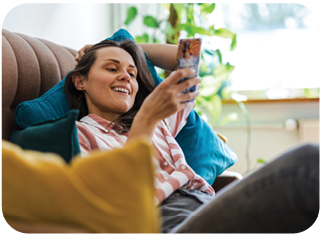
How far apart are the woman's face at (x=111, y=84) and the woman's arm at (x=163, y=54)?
0.20 meters

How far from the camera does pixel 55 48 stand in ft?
4.15

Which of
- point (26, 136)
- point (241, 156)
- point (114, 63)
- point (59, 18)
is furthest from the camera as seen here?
point (241, 156)

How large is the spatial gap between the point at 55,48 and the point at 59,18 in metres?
0.55

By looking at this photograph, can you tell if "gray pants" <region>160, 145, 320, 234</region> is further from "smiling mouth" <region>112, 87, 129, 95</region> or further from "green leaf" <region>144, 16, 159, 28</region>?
"green leaf" <region>144, 16, 159, 28</region>

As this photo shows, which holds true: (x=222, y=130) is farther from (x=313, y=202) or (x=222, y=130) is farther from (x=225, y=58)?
(x=313, y=202)

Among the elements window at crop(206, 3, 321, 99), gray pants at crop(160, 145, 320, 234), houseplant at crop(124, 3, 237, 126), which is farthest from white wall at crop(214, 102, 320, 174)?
gray pants at crop(160, 145, 320, 234)

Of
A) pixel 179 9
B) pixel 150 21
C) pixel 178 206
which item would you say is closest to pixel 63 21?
pixel 150 21

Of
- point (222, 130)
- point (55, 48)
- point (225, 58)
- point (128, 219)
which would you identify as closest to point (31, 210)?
point (128, 219)

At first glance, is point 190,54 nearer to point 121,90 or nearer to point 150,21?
point 121,90

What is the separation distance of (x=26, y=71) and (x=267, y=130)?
1.82m

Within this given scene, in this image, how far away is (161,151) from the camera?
953 mm

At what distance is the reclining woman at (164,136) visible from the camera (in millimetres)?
527

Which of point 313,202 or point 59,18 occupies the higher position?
point 59,18

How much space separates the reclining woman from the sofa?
11 centimetres
